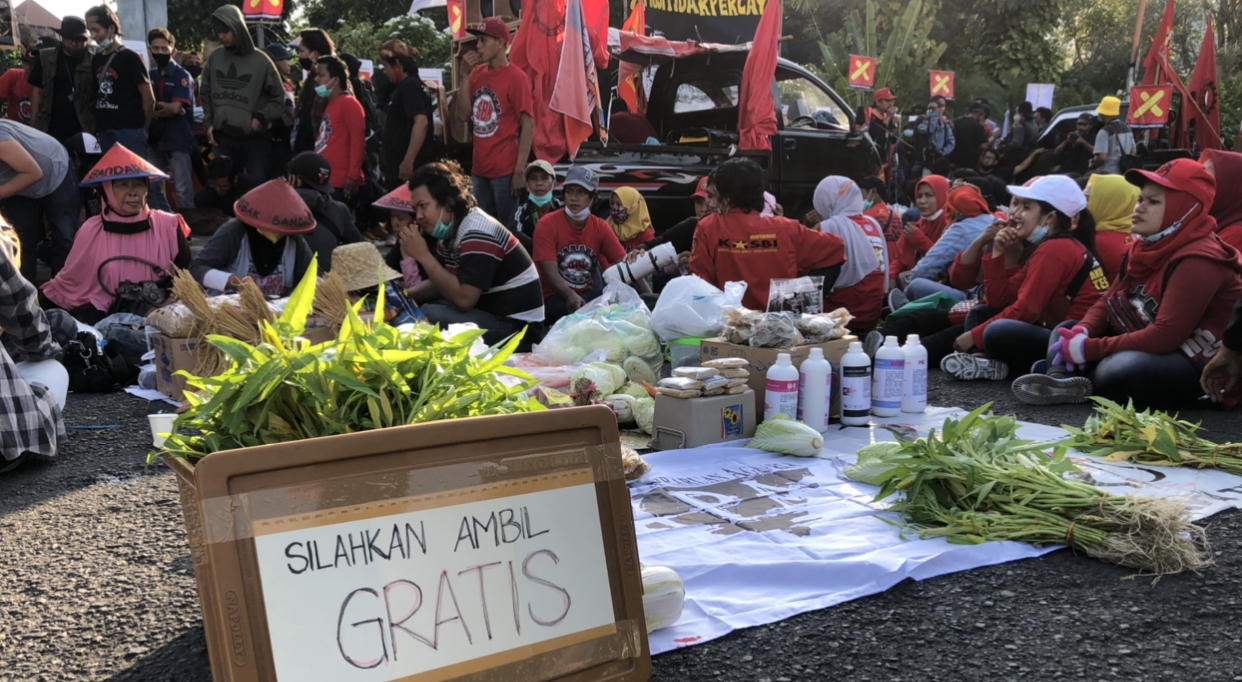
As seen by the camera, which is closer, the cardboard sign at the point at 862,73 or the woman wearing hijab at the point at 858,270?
the woman wearing hijab at the point at 858,270

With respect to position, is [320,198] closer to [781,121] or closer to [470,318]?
[470,318]

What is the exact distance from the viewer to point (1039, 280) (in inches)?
210

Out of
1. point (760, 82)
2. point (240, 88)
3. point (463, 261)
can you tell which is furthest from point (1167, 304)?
point (240, 88)

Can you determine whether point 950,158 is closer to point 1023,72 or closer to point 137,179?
point 1023,72

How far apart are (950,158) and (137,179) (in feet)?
46.1

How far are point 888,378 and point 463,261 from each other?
2445 millimetres

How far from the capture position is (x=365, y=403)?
179 cm

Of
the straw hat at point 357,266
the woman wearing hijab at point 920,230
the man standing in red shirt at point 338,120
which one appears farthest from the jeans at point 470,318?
the woman wearing hijab at point 920,230

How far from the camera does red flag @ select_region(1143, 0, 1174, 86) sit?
41.5 ft

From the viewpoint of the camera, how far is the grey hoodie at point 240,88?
27.1 ft

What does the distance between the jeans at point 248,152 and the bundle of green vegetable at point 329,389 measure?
7.23 m

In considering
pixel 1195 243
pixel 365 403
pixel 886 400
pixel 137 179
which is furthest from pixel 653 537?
pixel 137 179

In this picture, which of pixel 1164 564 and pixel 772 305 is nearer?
pixel 1164 564

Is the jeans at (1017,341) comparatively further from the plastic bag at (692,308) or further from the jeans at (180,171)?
the jeans at (180,171)
